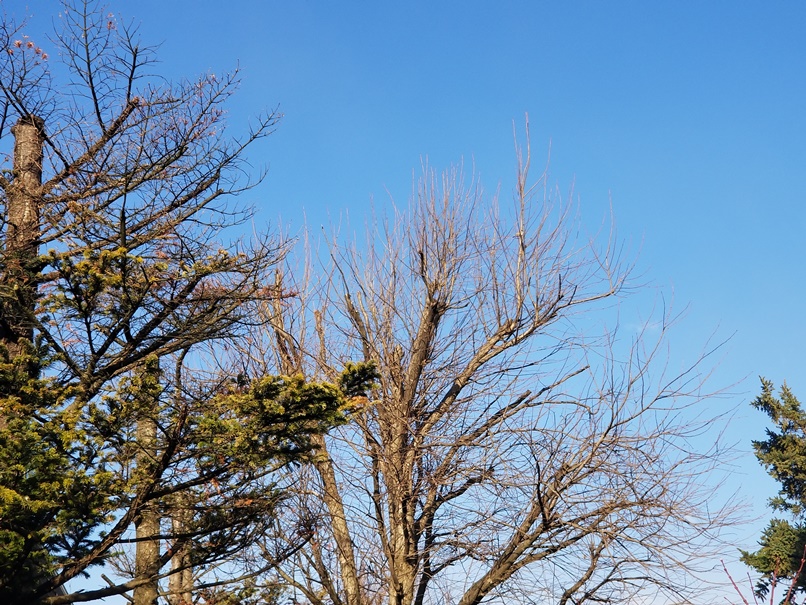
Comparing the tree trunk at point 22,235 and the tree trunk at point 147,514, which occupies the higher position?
the tree trunk at point 22,235

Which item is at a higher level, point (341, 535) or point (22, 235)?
point (22, 235)

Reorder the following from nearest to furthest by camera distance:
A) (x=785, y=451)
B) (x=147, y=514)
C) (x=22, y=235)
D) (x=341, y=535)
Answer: (x=147, y=514) < (x=22, y=235) < (x=341, y=535) < (x=785, y=451)

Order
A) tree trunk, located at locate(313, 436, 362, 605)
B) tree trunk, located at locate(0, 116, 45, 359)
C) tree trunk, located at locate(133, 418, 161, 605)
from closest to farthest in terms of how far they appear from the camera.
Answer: tree trunk, located at locate(133, 418, 161, 605)
tree trunk, located at locate(0, 116, 45, 359)
tree trunk, located at locate(313, 436, 362, 605)

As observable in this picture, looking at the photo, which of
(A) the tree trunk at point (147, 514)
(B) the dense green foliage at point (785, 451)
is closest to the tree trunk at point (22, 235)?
(A) the tree trunk at point (147, 514)

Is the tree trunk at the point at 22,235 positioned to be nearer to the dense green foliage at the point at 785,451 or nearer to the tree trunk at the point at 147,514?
the tree trunk at the point at 147,514

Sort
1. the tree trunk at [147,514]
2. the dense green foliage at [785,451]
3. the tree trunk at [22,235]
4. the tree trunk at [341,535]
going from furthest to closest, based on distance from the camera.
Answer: the dense green foliage at [785,451] → the tree trunk at [341,535] → the tree trunk at [22,235] → the tree trunk at [147,514]

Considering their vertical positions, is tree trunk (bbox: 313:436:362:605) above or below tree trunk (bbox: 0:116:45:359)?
below

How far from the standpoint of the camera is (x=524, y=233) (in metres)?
10.8

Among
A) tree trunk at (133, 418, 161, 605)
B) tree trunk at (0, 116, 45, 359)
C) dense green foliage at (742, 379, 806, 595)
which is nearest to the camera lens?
tree trunk at (133, 418, 161, 605)

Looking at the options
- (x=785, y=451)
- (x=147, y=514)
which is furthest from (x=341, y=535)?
(x=785, y=451)

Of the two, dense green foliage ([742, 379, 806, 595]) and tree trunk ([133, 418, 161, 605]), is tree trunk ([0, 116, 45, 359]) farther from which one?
dense green foliage ([742, 379, 806, 595])

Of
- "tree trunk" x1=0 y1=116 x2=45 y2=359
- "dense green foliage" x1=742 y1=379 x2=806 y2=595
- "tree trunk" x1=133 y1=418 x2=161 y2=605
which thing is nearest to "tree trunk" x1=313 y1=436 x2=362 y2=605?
"tree trunk" x1=133 y1=418 x2=161 y2=605

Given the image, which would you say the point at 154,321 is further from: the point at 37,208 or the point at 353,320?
the point at 353,320

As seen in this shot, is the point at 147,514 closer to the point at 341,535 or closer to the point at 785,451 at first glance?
the point at 341,535
